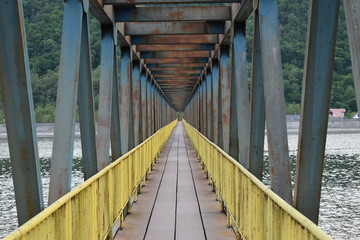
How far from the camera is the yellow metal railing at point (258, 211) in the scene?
12.9ft

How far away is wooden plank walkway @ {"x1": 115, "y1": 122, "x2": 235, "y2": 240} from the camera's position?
30.5ft

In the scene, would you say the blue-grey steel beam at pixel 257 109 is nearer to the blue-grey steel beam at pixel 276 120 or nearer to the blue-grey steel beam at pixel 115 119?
the blue-grey steel beam at pixel 276 120

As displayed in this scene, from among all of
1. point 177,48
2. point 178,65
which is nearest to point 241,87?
point 177,48

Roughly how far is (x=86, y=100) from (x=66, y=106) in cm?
129

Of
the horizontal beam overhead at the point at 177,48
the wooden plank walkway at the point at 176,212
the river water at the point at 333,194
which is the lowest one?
the river water at the point at 333,194

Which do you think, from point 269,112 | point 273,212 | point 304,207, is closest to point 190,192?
point 269,112

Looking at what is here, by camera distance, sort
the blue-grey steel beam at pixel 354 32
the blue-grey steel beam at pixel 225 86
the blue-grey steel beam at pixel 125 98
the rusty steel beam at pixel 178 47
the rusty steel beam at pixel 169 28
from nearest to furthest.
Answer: the blue-grey steel beam at pixel 354 32 → the rusty steel beam at pixel 169 28 → the blue-grey steel beam at pixel 125 98 → the blue-grey steel beam at pixel 225 86 → the rusty steel beam at pixel 178 47

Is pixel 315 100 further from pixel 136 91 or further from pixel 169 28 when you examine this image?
pixel 136 91

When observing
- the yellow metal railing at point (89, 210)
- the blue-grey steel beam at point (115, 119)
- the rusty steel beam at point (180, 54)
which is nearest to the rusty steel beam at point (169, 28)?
the blue-grey steel beam at point (115, 119)

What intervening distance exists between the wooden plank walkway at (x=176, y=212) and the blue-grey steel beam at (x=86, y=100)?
61.7 inches

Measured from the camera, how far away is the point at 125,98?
17969mm

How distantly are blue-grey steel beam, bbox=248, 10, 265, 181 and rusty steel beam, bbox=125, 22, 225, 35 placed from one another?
6975mm

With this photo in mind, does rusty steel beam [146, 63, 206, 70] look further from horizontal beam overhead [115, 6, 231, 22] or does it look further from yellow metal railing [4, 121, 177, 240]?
yellow metal railing [4, 121, 177, 240]

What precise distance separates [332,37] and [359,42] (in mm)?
1614
